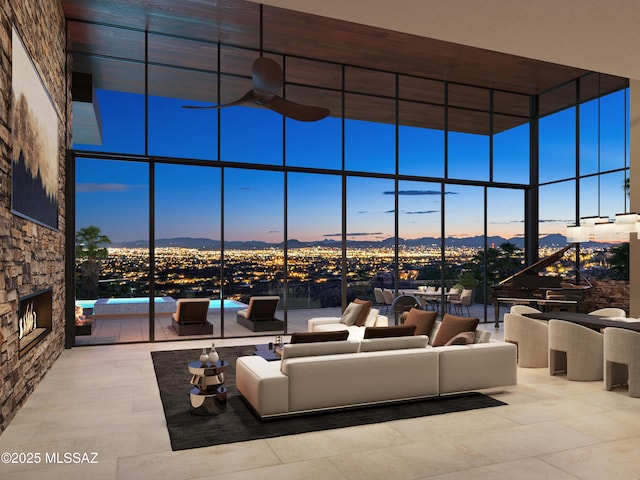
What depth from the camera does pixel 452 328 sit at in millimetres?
6238

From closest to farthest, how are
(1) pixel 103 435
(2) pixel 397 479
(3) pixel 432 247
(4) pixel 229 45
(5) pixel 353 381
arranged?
(2) pixel 397 479, (1) pixel 103 435, (5) pixel 353 381, (4) pixel 229 45, (3) pixel 432 247

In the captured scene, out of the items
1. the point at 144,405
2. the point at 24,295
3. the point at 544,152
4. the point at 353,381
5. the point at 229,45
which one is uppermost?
the point at 229,45

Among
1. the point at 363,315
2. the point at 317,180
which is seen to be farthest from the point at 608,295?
the point at 317,180

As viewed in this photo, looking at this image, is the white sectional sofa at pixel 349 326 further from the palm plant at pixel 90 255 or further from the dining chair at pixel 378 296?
the palm plant at pixel 90 255

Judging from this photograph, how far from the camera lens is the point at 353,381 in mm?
5047

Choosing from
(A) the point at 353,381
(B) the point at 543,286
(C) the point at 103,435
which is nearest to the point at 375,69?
(B) the point at 543,286

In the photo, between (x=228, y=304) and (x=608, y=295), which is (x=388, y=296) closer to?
(x=228, y=304)

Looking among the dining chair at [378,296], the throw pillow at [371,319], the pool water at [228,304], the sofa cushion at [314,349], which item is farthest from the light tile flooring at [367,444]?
the dining chair at [378,296]

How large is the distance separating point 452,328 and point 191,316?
5.08 meters

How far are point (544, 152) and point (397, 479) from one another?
1027cm

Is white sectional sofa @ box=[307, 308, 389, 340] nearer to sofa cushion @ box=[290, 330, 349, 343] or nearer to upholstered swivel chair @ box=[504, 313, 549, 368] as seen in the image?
upholstered swivel chair @ box=[504, 313, 549, 368]

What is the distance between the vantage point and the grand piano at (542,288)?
32.7 ft

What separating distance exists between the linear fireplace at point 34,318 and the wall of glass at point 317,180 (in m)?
1.92

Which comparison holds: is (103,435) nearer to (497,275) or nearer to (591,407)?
(591,407)
